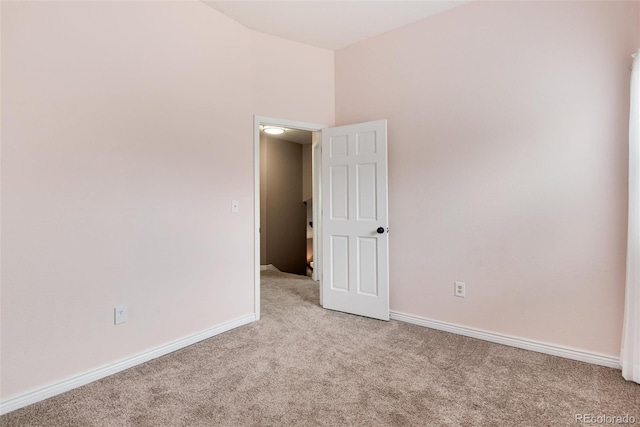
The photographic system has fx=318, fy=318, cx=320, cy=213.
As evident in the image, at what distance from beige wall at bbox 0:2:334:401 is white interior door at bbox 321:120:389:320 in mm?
809

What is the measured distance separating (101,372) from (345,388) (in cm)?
157

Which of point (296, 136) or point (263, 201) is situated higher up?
point (296, 136)

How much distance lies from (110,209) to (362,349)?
2044 millimetres

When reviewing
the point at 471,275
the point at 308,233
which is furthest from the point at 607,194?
the point at 308,233

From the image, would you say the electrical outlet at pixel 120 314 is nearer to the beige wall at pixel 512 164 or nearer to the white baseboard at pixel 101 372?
A: the white baseboard at pixel 101 372

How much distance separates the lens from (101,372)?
2.05m

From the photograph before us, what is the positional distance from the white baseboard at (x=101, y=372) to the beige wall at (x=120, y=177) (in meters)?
0.04

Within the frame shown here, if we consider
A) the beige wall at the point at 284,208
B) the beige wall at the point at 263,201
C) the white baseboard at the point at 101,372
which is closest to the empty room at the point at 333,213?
the white baseboard at the point at 101,372

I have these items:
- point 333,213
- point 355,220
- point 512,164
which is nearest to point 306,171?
point 333,213

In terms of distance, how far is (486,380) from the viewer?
6.53ft

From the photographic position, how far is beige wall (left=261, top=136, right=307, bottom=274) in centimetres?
611

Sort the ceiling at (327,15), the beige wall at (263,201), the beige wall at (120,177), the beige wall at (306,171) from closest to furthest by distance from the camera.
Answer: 1. the beige wall at (120,177)
2. the ceiling at (327,15)
3. the beige wall at (263,201)
4. the beige wall at (306,171)

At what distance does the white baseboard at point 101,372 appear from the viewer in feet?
5.72

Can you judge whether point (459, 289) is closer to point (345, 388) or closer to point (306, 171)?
point (345, 388)
